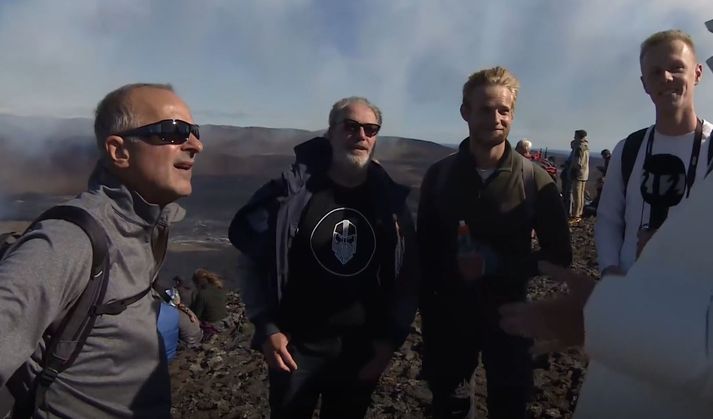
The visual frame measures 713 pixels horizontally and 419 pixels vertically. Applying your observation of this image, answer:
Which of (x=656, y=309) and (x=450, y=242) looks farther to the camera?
(x=450, y=242)

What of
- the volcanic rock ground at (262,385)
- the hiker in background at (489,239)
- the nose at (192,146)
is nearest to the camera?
the nose at (192,146)

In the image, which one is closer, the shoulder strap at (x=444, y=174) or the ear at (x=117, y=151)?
the ear at (x=117, y=151)

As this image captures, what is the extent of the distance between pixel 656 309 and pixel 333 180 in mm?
2079

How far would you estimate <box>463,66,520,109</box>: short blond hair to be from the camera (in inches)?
113

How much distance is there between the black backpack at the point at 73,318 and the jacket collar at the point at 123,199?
18 centimetres

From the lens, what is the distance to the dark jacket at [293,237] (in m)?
2.68

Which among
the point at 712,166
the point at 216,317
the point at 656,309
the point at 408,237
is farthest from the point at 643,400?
the point at 216,317

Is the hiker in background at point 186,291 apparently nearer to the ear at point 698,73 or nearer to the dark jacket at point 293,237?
the dark jacket at point 293,237

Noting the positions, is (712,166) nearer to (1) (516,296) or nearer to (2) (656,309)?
(2) (656,309)

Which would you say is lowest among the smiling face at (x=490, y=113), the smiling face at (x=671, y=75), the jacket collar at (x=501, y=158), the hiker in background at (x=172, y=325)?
the hiker in background at (x=172, y=325)

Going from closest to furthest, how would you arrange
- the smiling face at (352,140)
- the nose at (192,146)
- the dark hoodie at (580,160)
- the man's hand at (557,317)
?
1. the man's hand at (557,317)
2. the nose at (192,146)
3. the smiling face at (352,140)
4. the dark hoodie at (580,160)

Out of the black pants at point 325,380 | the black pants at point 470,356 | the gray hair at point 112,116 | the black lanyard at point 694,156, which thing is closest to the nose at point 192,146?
the gray hair at point 112,116

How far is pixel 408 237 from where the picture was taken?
288 cm

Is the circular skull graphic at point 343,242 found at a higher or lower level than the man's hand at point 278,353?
higher
